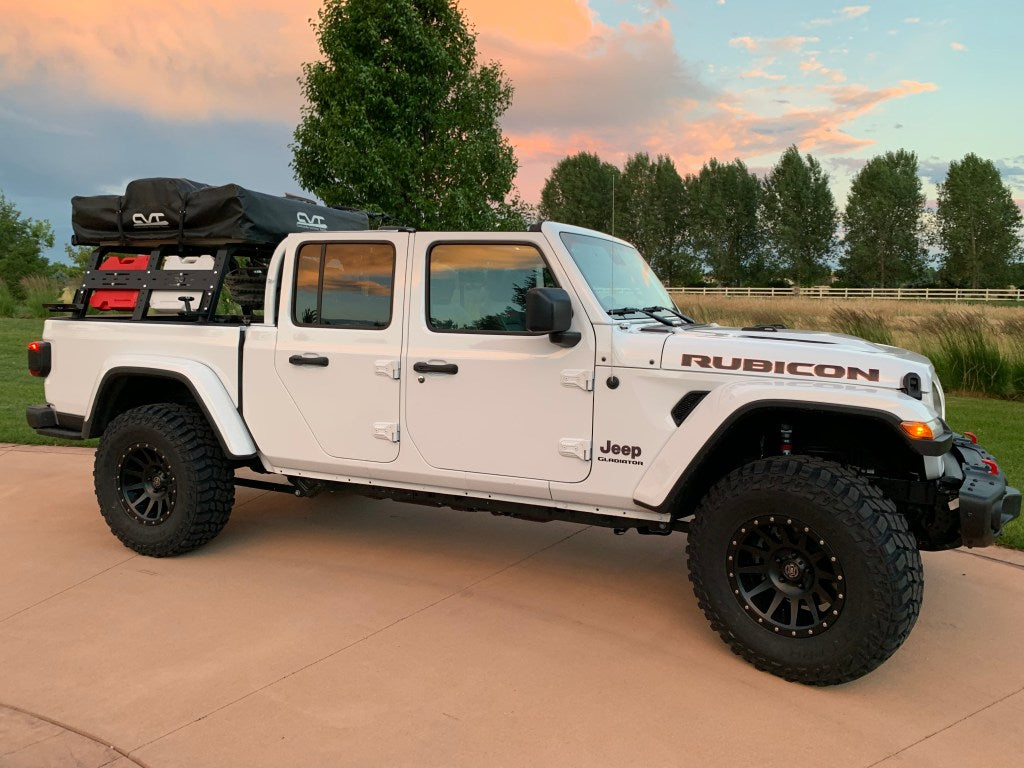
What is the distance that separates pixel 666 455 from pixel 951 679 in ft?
5.04

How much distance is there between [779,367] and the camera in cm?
361

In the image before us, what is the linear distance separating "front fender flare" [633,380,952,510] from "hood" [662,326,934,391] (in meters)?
0.05

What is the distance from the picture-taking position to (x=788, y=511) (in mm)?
3520

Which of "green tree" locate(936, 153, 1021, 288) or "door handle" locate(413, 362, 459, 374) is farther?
"green tree" locate(936, 153, 1021, 288)

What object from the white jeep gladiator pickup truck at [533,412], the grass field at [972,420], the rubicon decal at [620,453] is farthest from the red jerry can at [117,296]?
the grass field at [972,420]

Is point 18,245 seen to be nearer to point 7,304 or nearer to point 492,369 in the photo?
point 7,304

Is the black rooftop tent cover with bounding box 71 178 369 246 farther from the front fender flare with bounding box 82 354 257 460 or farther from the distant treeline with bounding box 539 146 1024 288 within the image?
the distant treeline with bounding box 539 146 1024 288

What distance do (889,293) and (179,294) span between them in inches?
2086

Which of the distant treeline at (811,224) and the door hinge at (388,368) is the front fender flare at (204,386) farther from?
the distant treeline at (811,224)

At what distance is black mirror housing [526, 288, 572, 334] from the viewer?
3.75 m

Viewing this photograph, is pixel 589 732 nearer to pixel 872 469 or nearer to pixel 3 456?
pixel 872 469

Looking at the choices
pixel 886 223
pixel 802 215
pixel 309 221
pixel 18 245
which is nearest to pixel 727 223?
pixel 802 215

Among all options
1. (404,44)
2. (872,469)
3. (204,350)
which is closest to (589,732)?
(872,469)

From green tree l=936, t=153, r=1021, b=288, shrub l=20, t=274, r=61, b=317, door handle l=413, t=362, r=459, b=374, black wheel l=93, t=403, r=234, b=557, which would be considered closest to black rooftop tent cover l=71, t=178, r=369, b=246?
black wheel l=93, t=403, r=234, b=557
